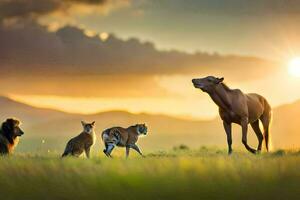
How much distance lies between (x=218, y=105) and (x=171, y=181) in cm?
926

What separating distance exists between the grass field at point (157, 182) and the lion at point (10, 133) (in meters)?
6.65

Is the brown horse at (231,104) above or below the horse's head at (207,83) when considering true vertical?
below

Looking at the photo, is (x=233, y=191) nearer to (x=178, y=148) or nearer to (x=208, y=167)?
(x=208, y=167)

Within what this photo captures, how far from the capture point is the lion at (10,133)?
20.7m

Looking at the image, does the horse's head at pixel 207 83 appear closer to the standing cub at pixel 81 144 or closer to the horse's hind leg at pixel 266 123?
the standing cub at pixel 81 144

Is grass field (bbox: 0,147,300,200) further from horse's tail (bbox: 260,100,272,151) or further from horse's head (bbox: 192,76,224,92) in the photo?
horse's tail (bbox: 260,100,272,151)

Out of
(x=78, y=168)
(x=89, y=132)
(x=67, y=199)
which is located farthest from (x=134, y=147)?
(x=67, y=199)

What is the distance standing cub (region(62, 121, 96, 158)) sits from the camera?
64.3 ft

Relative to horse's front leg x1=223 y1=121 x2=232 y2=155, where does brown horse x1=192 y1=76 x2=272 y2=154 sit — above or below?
above

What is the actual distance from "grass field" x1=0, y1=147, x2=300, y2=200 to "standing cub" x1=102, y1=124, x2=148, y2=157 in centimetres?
738

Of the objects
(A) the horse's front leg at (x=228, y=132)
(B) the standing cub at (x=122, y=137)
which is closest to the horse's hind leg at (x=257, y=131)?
(A) the horse's front leg at (x=228, y=132)

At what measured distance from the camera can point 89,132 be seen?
67.8 ft

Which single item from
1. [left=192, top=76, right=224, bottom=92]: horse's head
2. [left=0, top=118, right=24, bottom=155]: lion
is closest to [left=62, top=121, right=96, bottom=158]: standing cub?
[left=0, top=118, right=24, bottom=155]: lion

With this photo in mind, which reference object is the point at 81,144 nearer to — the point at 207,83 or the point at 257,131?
the point at 207,83
